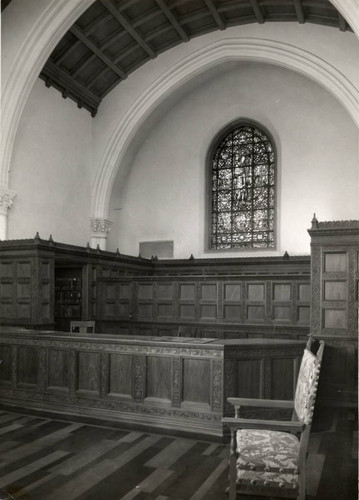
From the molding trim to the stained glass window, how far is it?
2.03 m

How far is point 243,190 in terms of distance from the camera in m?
13.8

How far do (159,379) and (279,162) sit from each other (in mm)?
8874

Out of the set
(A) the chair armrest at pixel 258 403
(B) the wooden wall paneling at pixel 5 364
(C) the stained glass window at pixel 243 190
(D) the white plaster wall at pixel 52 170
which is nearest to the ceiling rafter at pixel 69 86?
(D) the white plaster wall at pixel 52 170

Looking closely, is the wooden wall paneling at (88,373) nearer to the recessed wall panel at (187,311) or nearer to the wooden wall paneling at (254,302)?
the wooden wall paneling at (254,302)

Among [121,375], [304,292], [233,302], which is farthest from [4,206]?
[304,292]

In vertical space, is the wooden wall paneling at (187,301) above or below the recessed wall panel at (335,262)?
below

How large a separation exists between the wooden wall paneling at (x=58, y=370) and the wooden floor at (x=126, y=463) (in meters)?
0.48

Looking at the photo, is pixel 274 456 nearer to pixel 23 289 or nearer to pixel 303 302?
pixel 303 302

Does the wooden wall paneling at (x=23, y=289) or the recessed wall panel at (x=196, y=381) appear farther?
the wooden wall paneling at (x=23, y=289)

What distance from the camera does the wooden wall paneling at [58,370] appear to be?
235 inches

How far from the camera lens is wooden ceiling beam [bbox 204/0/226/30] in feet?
36.6

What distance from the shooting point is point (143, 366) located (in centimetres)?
552

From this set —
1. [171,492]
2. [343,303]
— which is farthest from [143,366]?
[343,303]

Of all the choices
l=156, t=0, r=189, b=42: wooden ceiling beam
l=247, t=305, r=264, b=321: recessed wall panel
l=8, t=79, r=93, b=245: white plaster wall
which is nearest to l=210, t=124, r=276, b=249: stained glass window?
l=156, t=0, r=189, b=42: wooden ceiling beam
